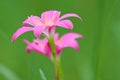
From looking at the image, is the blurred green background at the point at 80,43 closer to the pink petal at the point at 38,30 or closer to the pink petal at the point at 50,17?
the pink petal at the point at 50,17

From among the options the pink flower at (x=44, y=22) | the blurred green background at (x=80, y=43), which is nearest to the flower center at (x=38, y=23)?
the pink flower at (x=44, y=22)

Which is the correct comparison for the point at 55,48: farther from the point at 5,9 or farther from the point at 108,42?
the point at 5,9

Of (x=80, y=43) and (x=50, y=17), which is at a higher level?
(x=80, y=43)

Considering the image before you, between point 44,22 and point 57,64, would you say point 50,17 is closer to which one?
point 44,22

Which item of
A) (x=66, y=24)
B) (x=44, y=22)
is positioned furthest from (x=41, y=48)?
(x=66, y=24)

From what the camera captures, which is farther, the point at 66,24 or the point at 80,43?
the point at 80,43

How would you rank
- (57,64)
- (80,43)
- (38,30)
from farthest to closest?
(80,43) < (57,64) < (38,30)

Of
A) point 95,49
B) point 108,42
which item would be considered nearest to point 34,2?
point 108,42

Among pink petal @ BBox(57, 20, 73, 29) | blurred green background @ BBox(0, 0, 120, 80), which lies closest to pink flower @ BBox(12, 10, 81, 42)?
pink petal @ BBox(57, 20, 73, 29)
